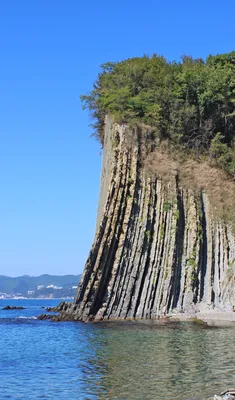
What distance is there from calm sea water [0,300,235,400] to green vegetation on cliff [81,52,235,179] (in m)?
17.2

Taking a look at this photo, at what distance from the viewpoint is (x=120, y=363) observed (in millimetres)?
20953

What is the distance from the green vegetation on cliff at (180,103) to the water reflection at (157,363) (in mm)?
18309

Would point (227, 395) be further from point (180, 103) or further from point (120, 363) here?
point (180, 103)

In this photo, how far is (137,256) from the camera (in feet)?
129

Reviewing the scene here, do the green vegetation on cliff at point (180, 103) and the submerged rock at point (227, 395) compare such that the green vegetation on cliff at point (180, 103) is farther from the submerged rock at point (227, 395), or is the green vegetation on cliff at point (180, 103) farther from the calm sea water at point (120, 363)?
the submerged rock at point (227, 395)

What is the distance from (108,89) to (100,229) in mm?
14558

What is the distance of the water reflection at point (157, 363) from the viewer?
16656 millimetres

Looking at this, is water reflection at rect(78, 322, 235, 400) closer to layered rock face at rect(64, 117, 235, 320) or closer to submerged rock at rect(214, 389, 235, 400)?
submerged rock at rect(214, 389, 235, 400)

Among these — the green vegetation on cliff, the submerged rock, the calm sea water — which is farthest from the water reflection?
the green vegetation on cliff

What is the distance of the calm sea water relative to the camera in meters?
16.8

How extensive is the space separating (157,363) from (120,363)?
130cm

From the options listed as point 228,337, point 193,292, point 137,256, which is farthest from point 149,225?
point 228,337

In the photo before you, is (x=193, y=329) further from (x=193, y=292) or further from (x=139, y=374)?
(x=139, y=374)

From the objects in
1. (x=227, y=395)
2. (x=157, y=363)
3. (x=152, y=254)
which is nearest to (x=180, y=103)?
(x=152, y=254)
